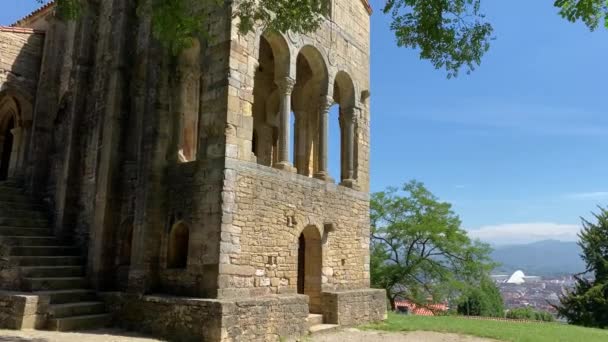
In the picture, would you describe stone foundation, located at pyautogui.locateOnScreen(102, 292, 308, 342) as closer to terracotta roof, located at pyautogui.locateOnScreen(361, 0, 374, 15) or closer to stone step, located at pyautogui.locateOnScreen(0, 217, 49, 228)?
stone step, located at pyautogui.locateOnScreen(0, 217, 49, 228)

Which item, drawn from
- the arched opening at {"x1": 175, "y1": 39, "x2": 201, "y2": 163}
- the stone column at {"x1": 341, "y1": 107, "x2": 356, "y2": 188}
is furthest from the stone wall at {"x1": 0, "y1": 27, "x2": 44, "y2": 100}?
the stone column at {"x1": 341, "y1": 107, "x2": 356, "y2": 188}

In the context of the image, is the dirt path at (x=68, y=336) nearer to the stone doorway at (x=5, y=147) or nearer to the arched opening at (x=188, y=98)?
the arched opening at (x=188, y=98)

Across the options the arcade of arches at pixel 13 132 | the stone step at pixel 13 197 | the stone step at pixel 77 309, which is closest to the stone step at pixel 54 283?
the stone step at pixel 77 309

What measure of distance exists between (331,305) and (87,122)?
810 cm

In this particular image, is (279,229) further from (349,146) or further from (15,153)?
(15,153)

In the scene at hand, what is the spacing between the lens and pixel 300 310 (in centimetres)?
1017

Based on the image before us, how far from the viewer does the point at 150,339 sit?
8859mm

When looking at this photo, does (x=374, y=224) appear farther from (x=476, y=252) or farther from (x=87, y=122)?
(x=87, y=122)

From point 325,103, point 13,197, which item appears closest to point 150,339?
point 325,103

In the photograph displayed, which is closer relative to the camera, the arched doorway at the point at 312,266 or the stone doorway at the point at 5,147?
the arched doorway at the point at 312,266

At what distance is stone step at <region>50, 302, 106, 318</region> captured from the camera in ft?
30.7

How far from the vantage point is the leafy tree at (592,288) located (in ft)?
80.9

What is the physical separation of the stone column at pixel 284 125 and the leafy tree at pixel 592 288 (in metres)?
21.4

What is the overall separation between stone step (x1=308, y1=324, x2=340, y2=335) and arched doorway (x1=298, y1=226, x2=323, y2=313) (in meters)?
0.58
